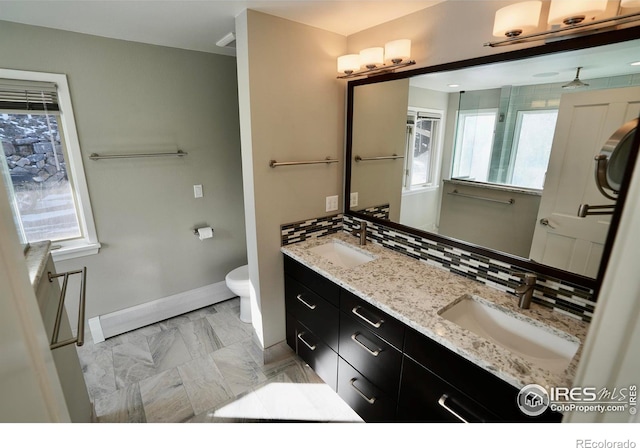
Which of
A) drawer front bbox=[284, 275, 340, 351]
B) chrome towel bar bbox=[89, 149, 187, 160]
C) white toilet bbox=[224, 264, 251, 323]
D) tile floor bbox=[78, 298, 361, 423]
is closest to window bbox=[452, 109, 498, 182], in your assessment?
drawer front bbox=[284, 275, 340, 351]

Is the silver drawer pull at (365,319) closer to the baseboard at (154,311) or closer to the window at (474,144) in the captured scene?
the window at (474,144)

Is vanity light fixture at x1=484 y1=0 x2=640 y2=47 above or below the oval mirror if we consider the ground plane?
above

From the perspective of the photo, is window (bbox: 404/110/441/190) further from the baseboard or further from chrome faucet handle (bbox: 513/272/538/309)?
the baseboard

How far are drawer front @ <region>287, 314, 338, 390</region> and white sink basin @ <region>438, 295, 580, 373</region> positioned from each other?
793 millimetres

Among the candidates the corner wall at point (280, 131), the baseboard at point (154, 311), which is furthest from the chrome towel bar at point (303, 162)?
the baseboard at point (154, 311)

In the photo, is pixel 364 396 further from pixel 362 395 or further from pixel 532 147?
pixel 532 147

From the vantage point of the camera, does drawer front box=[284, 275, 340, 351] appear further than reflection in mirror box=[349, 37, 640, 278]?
Yes

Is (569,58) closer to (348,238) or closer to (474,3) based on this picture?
(474,3)

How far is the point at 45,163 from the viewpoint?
2064mm

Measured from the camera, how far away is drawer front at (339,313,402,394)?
1386mm

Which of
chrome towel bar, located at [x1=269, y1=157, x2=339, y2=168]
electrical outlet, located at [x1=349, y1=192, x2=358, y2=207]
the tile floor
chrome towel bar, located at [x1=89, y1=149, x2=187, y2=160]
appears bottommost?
the tile floor

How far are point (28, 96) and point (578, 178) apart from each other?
10.2ft

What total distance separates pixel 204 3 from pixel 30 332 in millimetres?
1728

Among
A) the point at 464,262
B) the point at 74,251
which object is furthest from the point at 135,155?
the point at 464,262
